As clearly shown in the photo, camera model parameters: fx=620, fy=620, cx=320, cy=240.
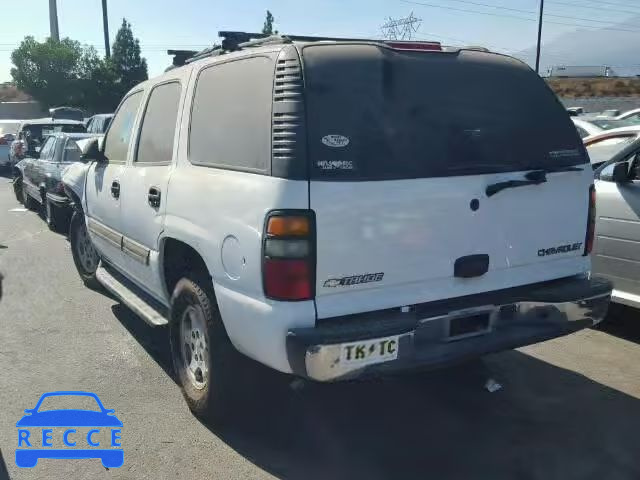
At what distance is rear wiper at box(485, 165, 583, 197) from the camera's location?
10.8 ft

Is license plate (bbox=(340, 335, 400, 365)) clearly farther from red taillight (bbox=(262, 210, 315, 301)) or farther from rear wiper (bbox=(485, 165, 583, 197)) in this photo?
rear wiper (bbox=(485, 165, 583, 197))

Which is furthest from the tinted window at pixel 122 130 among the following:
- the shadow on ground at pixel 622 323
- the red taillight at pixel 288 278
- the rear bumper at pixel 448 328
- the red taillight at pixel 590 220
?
the shadow on ground at pixel 622 323

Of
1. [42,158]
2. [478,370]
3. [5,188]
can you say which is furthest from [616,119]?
[5,188]

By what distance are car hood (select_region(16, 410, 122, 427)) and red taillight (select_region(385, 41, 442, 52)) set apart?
2749 mm

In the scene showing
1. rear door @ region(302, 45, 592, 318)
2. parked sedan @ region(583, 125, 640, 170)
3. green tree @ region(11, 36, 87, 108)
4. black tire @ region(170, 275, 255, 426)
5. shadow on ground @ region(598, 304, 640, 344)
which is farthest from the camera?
green tree @ region(11, 36, 87, 108)

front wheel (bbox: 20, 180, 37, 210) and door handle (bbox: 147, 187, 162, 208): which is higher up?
door handle (bbox: 147, 187, 162, 208)

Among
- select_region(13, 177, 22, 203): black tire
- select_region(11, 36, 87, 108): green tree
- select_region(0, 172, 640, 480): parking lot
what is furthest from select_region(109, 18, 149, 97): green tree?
select_region(0, 172, 640, 480): parking lot

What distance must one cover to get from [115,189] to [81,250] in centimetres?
201

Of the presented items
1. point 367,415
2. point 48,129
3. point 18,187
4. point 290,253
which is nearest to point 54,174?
point 18,187

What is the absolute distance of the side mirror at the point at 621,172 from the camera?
494 centimetres

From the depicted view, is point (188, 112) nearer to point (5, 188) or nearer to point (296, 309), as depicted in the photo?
point (296, 309)

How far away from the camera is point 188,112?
3922 millimetres

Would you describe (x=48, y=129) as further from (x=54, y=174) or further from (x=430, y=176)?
(x=430, y=176)

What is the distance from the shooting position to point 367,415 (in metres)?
3.88
